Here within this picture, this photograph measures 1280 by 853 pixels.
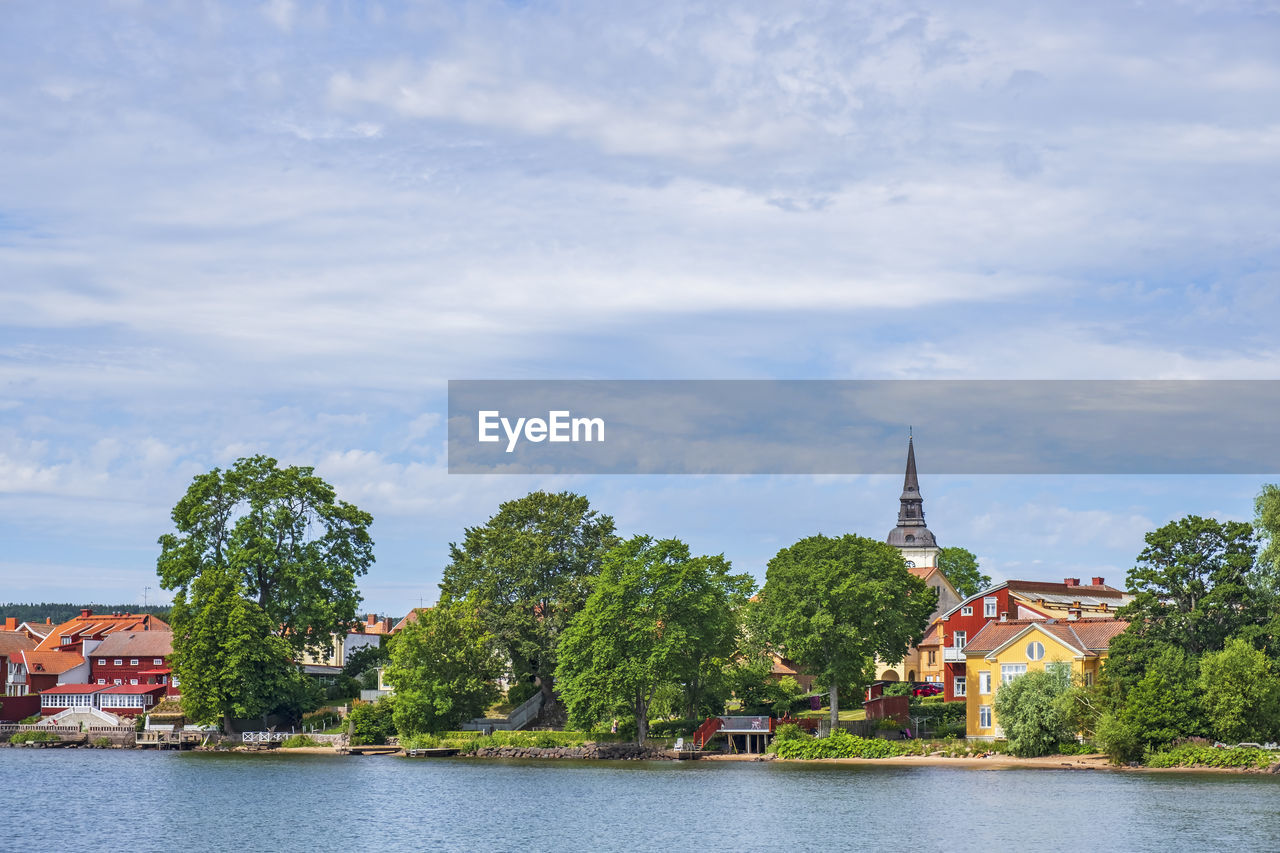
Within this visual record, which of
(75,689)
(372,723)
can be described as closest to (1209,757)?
(372,723)

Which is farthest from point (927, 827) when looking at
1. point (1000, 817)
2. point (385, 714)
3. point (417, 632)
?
point (385, 714)

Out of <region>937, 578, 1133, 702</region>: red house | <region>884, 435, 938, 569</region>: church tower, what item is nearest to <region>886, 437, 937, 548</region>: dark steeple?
<region>884, 435, 938, 569</region>: church tower

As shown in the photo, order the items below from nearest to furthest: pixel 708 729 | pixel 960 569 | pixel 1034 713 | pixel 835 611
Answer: pixel 1034 713 < pixel 835 611 < pixel 708 729 < pixel 960 569

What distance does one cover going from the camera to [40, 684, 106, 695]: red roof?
111m

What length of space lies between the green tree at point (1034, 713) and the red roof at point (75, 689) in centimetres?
7239

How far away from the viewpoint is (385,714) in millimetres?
89562

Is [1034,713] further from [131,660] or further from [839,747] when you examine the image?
[131,660]

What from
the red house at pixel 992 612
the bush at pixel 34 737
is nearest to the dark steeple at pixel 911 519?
the red house at pixel 992 612

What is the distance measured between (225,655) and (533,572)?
18986 mm

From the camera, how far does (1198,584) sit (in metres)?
65.6

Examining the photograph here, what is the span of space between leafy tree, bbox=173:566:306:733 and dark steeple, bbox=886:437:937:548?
98.3 m

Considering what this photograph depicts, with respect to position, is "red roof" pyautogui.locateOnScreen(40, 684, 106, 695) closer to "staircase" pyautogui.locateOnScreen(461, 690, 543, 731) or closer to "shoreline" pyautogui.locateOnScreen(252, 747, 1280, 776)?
"staircase" pyautogui.locateOnScreen(461, 690, 543, 731)

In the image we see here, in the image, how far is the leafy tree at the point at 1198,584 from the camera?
213 ft

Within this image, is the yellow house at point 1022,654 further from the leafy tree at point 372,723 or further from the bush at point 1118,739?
the leafy tree at point 372,723
